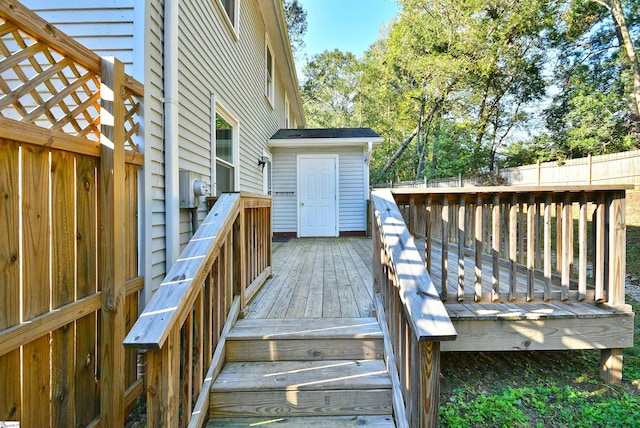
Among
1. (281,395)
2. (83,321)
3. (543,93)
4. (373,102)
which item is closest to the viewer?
(83,321)

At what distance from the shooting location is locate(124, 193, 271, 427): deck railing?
1333 millimetres

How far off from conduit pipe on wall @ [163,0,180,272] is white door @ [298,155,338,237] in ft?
16.6

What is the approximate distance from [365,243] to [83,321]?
5.42 metres

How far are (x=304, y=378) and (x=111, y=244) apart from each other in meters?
1.40

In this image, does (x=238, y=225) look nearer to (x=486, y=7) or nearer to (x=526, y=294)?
(x=526, y=294)

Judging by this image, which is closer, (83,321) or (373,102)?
(83,321)

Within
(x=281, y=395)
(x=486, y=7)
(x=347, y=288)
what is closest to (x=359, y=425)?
(x=281, y=395)

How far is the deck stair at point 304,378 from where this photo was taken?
1.83m

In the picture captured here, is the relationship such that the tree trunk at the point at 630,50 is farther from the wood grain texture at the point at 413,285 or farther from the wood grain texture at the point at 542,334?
the wood grain texture at the point at 413,285

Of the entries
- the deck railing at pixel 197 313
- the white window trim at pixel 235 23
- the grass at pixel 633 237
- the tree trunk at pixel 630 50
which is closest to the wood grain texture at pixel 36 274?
the deck railing at pixel 197 313

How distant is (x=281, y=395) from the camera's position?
6.08 feet

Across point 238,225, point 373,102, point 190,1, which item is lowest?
point 238,225

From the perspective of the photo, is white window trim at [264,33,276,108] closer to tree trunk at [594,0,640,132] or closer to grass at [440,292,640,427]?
grass at [440,292,640,427]

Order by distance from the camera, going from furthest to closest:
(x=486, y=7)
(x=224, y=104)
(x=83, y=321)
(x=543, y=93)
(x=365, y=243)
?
1. (x=543, y=93)
2. (x=486, y=7)
3. (x=365, y=243)
4. (x=224, y=104)
5. (x=83, y=321)
